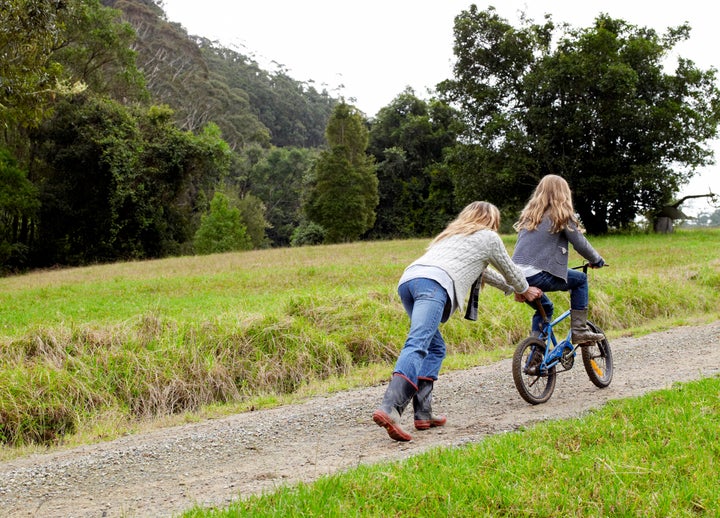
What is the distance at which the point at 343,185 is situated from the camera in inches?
1919

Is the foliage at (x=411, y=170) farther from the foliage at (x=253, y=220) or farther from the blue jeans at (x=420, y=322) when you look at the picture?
the blue jeans at (x=420, y=322)

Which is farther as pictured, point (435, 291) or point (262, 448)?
point (262, 448)

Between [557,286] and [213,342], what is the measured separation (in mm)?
5372

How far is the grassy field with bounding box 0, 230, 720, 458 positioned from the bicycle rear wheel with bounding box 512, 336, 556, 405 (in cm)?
265

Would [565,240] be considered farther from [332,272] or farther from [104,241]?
[104,241]

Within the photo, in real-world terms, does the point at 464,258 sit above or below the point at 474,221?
below

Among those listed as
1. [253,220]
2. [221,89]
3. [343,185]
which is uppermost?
[221,89]

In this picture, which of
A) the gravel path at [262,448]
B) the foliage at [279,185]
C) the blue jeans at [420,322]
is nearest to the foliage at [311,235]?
the foliage at [279,185]

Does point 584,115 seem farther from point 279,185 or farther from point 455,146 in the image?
point 279,185

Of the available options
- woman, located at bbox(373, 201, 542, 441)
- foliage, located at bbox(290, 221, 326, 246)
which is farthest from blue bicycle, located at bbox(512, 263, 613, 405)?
foliage, located at bbox(290, 221, 326, 246)

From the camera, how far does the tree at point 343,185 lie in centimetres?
4847

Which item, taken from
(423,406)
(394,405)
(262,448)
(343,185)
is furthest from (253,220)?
(394,405)

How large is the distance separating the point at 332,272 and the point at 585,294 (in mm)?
11763

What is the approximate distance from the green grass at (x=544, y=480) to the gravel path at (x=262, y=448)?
1.86 feet
